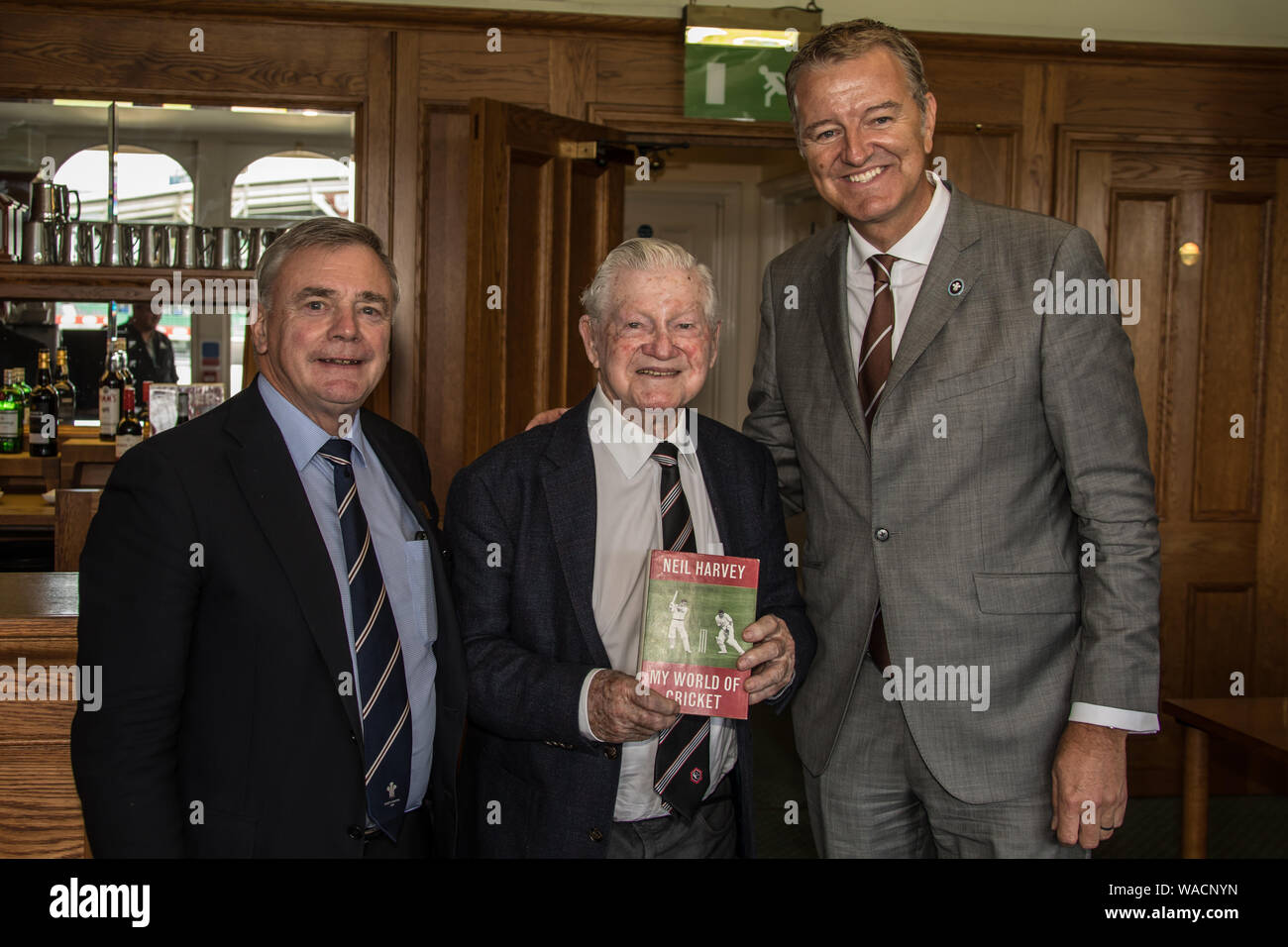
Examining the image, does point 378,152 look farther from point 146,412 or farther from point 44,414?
point 44,414

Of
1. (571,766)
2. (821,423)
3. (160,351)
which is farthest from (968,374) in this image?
(160,351)

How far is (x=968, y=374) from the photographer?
194 cm

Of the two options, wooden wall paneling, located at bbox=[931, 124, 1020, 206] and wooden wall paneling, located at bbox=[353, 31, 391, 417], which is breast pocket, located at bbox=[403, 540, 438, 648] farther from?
wooden wall paneling, located at bbox=[931, 124, 1020, 206]

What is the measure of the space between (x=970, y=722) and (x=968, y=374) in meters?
0.60

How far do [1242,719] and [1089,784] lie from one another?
5.24 ft

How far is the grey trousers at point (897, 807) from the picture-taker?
1925mm

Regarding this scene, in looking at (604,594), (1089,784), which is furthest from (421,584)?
(1089,784)

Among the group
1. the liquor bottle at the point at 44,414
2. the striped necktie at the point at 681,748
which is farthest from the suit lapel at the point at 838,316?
the liquor bottle at the point at 44,414

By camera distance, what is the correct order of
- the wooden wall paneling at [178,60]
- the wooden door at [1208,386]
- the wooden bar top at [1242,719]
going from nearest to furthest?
the wooden bar top at [1242,719] → the wooden wall paneling at [178,60] → the wooden door at [1208,386]

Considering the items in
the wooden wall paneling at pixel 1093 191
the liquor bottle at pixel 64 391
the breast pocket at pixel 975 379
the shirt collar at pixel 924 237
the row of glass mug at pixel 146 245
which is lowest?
the breast pocket at pixel 975 379

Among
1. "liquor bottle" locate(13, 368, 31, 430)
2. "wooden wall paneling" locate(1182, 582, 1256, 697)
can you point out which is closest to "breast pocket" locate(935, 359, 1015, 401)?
"wooden wall paneling" locate(1182, 582, 1256, 697)

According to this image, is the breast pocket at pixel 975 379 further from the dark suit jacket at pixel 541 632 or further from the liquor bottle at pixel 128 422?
the liquor bottle at pixel 128 422
